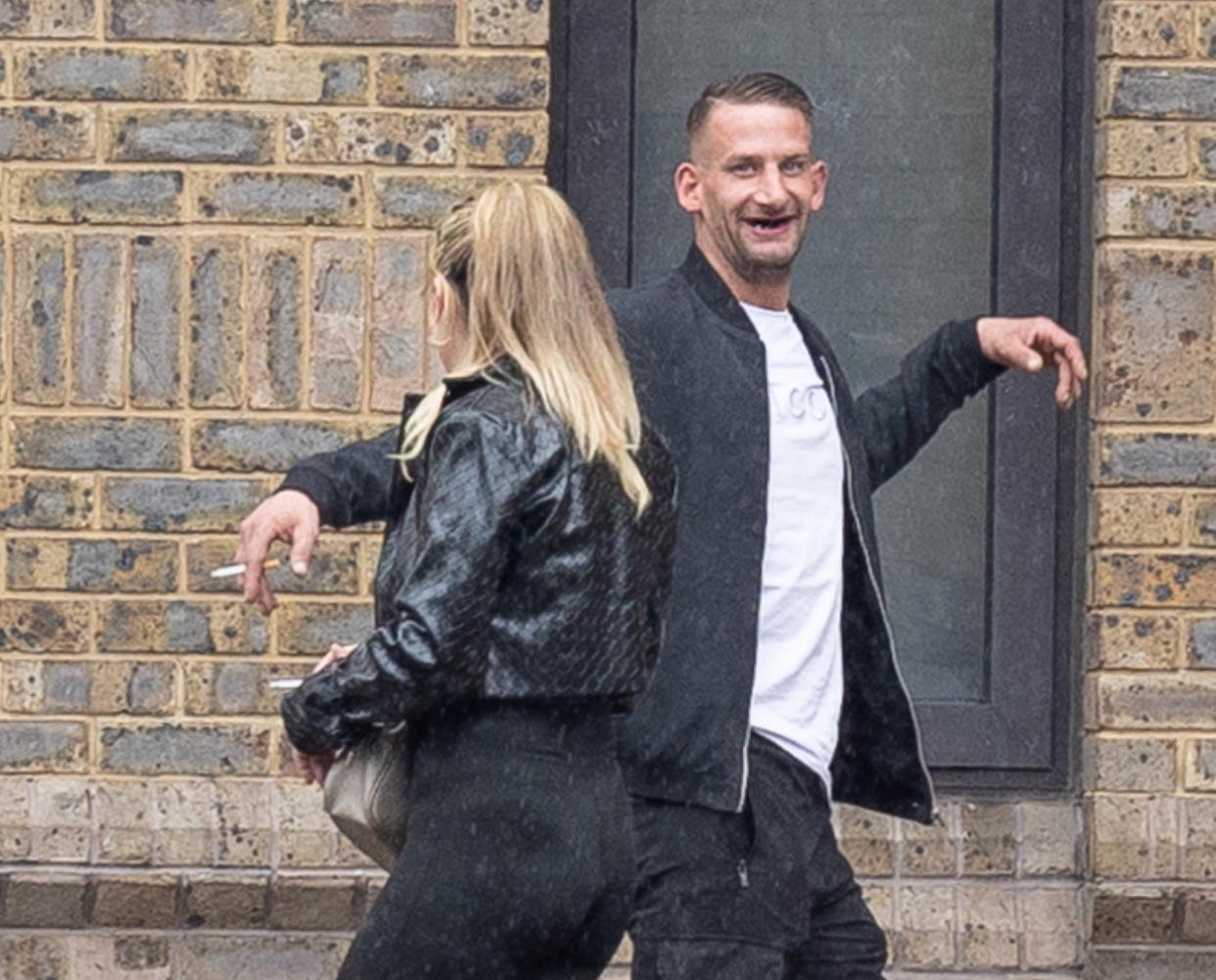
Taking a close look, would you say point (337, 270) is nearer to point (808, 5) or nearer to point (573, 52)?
point (573, 52)

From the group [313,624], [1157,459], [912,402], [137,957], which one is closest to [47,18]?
[313,624]

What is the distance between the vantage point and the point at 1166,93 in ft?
22.0

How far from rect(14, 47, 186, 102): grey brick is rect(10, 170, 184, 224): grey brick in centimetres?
16

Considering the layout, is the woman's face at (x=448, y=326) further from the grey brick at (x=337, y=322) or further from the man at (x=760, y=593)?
the grey brick at (x=337, y=322)

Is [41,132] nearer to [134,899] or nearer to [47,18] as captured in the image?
[47,18]

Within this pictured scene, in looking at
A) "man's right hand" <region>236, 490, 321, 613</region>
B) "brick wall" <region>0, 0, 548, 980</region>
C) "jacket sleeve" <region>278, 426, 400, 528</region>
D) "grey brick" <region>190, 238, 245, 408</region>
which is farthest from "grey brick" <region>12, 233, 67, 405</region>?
"man's right hand" <region>236, 490, 321, 613</region>

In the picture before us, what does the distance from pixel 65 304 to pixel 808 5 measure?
1792mm

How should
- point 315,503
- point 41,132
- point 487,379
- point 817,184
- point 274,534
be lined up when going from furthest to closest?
point 41,132, point 817,184, point 315,503, point 274,534, point 487,379

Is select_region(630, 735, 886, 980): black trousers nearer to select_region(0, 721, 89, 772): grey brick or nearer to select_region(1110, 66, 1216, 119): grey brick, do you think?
select_region(0, 721, 89, 772): grey brick


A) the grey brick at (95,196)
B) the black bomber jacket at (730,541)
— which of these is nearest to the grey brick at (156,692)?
the grey brick at (95,196)

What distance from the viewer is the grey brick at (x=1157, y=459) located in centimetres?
669

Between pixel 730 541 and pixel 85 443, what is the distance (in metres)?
2.20

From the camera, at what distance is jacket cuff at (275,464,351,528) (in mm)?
4359

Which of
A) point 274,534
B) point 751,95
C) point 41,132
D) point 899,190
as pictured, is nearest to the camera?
point 274,534
